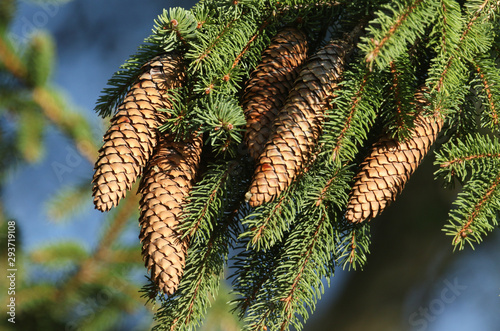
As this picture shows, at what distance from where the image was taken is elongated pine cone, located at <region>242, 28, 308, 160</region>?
0.52 meters

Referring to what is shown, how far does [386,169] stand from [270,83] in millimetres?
164

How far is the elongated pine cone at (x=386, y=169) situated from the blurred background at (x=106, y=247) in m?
0.39

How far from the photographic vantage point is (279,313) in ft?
1.75

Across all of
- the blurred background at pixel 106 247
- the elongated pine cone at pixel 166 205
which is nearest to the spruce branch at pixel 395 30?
the elongated pine cone at pixel 166 205

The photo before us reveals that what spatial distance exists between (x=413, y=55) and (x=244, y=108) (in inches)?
8.1

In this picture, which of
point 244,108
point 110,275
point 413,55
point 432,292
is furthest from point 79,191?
point 432,292

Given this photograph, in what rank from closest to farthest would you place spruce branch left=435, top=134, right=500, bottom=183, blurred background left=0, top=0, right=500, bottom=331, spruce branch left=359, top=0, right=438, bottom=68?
spruce branch left=359, top=0, right=438, bottom=68
spruce branch left=435, top=134, right=500, bottom=183
blurred background left=0, top=0, right=500, bottom=331

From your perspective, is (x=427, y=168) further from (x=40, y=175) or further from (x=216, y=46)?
(x=40, y=175)

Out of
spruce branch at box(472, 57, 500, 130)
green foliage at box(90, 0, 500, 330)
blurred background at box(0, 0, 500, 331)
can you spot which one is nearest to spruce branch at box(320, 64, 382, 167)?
green foliage at box(90, 0, 500, 330)

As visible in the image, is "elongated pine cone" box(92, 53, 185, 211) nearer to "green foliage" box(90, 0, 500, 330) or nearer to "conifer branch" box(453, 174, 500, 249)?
"green foliage" box(90, 0, 500, 330)

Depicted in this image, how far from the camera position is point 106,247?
3.03 feet

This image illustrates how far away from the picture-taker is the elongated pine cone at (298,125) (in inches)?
19.0

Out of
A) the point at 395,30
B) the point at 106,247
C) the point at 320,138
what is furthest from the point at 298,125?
the point at 106,247

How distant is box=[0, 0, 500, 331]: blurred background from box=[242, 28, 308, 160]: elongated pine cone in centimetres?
26
